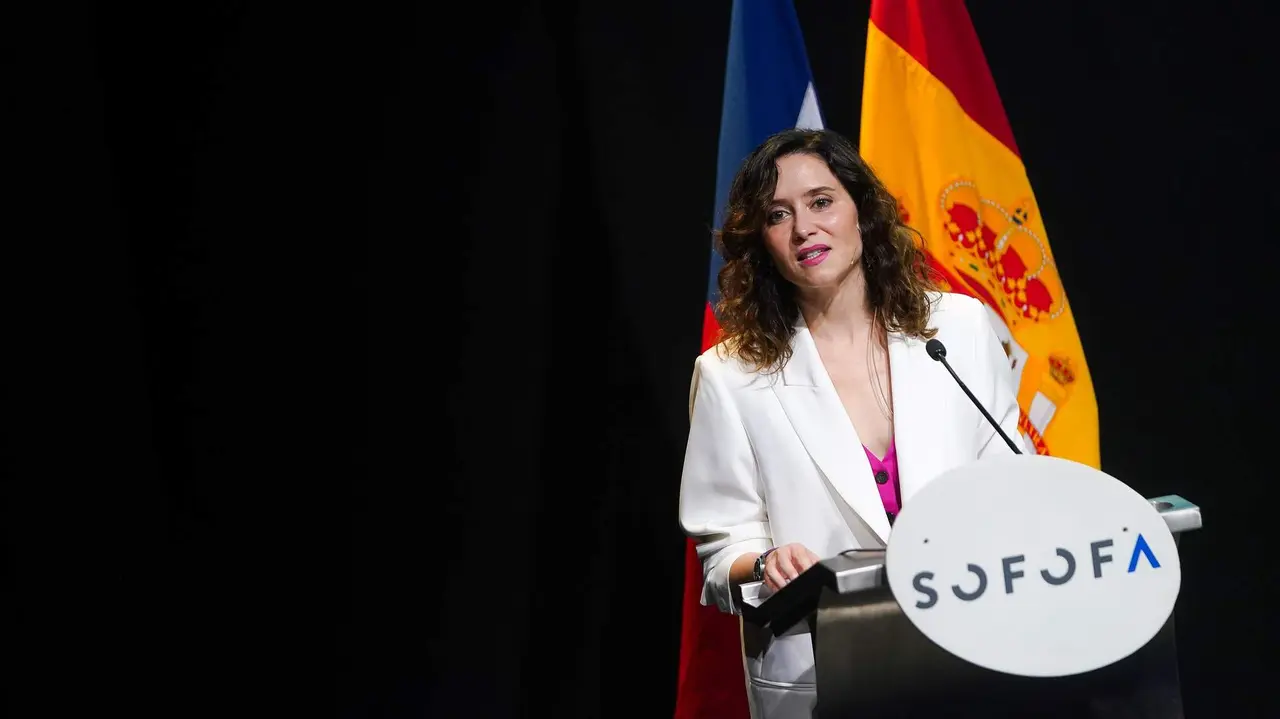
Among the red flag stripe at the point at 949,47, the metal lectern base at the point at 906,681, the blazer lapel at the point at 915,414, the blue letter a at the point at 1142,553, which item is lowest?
the metal lectern base at the point at 906,681

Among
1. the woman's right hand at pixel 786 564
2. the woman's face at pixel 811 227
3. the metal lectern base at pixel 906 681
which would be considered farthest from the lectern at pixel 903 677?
the woman's face at pixel 811 227

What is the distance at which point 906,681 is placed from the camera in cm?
119

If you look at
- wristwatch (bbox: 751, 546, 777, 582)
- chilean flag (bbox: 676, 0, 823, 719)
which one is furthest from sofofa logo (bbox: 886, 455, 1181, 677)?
chilean flag (bbox: 676, 0, 823, 719)

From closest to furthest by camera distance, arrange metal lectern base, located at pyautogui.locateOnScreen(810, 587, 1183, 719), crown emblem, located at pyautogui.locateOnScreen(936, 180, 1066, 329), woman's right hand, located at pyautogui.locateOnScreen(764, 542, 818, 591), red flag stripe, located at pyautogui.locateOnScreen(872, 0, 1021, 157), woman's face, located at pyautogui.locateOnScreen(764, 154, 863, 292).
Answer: metal lectern base, located at pyautogui.locateOnScreen(810, 587, 1183, 719), woman's right hand, located at pyautogui.locateOnScreen(764, 542, 818, 591), woman's face, located at pyautogui.locateOnScreen(764, 154, 863, 292), crown emblem, located at pyautogui.locateOnScreen(936, 180, 1066, 329), red flag stripe, located at pyautogui.locateOnScreen(872, 0, 1021, 157)

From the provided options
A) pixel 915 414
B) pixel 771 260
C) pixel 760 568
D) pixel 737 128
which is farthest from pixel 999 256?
pixel 760 568

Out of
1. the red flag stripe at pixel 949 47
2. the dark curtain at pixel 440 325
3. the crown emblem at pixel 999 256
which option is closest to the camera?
the dark curtain at pixel 440 325

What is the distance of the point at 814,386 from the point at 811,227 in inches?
9.4

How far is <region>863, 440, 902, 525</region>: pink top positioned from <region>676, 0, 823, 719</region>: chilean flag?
626 mm

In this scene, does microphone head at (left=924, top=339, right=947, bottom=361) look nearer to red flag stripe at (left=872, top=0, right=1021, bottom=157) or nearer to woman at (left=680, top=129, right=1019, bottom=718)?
woman at (left=680, top=129, right=1019, bottom=718)

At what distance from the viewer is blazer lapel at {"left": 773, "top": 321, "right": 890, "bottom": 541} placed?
1.56 m

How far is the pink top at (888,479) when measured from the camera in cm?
160

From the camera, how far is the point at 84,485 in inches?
84.4

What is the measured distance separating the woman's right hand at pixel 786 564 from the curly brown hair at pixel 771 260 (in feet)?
1.39

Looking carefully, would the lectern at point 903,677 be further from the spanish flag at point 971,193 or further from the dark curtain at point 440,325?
the dark curtain at point 440,325
